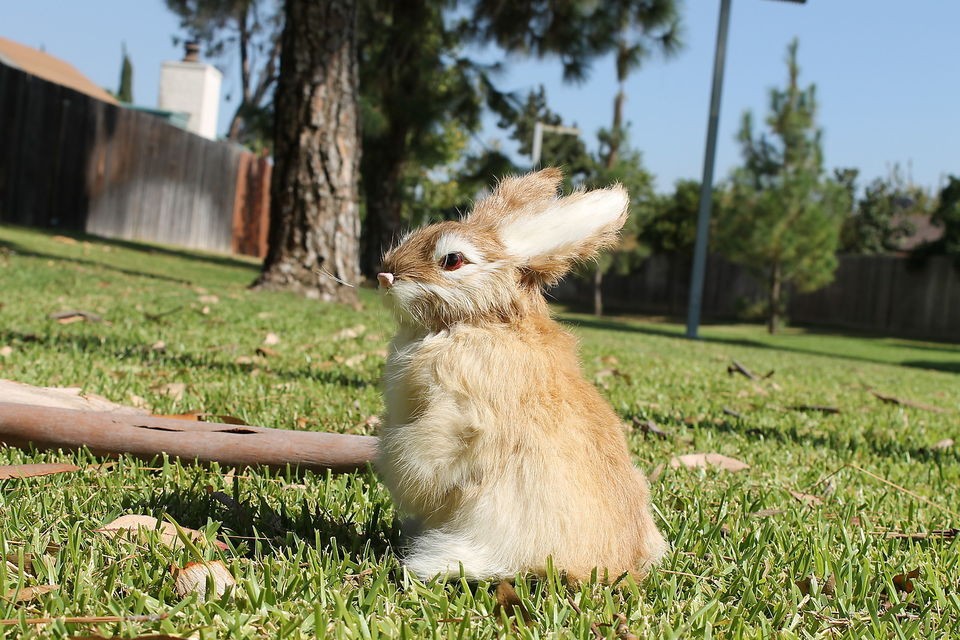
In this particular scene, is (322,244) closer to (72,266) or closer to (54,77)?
(72,266)

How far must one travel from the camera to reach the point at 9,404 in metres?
2.57

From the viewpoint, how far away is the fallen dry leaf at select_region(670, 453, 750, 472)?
3.16 m

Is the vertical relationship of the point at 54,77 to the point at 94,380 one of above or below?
above

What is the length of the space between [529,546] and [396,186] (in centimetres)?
1781

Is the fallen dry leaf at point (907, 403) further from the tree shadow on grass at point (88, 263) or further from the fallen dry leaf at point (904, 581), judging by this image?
the tree shadow on grass at point (88, 263)

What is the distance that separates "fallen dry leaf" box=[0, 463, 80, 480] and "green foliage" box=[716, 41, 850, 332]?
76.5 feet

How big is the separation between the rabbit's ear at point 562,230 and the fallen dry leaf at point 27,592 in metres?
1.11

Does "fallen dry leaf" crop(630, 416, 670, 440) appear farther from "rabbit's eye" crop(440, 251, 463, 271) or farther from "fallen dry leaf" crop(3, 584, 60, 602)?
"fallen dry leaf" crop(3, 584, 60, 602)

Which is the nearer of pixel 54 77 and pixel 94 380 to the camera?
pixel 94 380

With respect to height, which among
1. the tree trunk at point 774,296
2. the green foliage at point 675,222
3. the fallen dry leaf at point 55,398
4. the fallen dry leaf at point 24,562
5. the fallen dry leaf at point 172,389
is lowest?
the fallen dry leaf at point 24,562

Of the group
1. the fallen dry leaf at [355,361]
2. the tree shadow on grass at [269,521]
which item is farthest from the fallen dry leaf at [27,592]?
the fallen dry leaf at [355,361]

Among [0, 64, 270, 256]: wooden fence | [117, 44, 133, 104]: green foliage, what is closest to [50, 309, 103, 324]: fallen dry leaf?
[0, 64, 270, 256]: wooden fence

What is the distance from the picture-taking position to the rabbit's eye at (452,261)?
1.70 meters

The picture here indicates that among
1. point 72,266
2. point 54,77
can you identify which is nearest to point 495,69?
point 72,266
